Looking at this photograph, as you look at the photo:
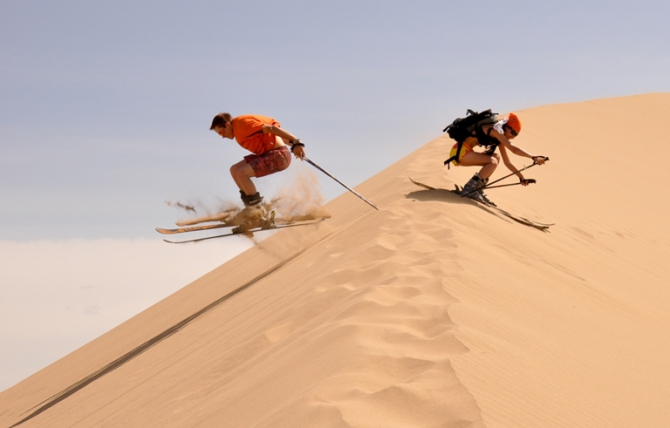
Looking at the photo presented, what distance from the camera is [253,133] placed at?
6.62 m

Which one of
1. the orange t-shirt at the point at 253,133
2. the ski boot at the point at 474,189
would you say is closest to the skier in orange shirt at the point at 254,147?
the orange t-shirt at the point at 253,133

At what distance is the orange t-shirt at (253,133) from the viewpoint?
6.61 meters

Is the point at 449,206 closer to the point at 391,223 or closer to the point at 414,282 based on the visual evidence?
the point at 391,223

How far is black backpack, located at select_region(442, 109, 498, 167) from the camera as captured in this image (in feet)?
23.3

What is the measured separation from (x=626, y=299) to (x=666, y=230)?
16.6 ft

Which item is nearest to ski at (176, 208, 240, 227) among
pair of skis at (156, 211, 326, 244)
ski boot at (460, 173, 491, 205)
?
pair of skis at (156, 211, 326, 244)

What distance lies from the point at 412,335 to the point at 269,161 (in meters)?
3.80

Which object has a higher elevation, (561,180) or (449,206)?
(449,206)

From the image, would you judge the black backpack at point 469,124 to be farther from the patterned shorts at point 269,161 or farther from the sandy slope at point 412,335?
the patterned shorts at point 269,161

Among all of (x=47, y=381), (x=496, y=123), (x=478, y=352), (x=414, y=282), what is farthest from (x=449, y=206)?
(x=47, y=381)

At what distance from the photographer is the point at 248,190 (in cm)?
680

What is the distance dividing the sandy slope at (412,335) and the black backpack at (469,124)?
746 millimetres

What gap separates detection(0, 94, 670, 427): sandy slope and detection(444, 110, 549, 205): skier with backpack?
1.63 feet

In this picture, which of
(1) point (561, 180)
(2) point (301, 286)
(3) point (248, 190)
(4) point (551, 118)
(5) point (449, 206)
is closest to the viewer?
(2) point (301, 286)
